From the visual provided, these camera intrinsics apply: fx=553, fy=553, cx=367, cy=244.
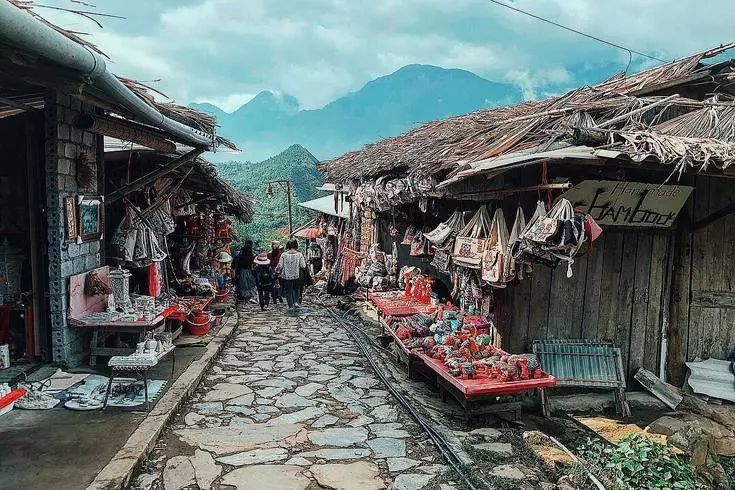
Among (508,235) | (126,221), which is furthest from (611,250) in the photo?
(126,221)

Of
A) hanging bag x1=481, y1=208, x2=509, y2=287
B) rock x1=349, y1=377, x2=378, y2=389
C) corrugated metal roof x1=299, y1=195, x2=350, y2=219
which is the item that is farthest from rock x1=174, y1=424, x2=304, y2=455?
corrugated metal roof x1=299, y1=195, x2=350, y2=219

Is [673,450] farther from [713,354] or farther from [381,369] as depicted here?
[381,369]

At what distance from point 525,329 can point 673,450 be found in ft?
8.40

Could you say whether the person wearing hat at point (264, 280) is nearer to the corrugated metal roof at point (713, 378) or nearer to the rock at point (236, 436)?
the rock at point (236, 436)

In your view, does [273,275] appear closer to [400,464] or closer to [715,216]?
[400,464]

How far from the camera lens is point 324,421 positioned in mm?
7410

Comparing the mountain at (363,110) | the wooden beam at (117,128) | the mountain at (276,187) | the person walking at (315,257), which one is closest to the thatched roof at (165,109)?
the wooden beam at (117,128)

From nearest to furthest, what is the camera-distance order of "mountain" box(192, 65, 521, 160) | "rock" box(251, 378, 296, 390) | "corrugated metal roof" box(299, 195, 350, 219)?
"rock" box(251, 378, 296, 390), "corrugated metal roof" box(299, 195, 350, 219), "mountain" box(192, 65, 521, 160)

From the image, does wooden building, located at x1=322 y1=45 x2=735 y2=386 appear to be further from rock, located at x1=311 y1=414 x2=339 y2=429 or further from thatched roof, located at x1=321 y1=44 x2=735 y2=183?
rock, located at x1=311 y1=414 x2=339 y2=429

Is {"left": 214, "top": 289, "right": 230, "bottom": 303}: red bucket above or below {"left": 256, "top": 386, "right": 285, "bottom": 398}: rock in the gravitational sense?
above

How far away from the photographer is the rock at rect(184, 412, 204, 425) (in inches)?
283

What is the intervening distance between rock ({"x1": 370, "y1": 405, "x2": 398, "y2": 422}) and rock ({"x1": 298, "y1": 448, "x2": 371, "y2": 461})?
1089 mm

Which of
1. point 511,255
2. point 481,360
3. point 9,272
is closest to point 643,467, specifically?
point 481,360

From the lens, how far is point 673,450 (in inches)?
241
